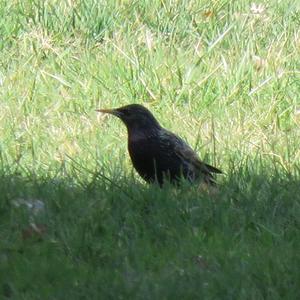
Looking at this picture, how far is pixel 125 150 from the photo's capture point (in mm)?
6426

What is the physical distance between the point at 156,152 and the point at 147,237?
1253 mm

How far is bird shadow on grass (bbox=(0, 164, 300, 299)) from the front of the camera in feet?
14.3

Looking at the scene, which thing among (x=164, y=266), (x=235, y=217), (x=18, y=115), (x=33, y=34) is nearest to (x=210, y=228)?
(x=235, y=217)

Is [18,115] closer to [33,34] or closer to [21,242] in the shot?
[33,34]

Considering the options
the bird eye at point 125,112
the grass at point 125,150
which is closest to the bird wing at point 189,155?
the grass at point 125,150

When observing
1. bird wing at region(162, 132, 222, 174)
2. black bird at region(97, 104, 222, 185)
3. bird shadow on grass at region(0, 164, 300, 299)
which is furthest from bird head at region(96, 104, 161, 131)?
bird shadow on grass at region(0, 164, 300, 299)

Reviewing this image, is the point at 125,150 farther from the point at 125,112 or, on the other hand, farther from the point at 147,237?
the point at 147,237

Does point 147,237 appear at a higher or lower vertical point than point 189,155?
lower

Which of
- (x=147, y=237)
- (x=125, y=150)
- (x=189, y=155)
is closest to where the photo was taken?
(x=147, y=237)

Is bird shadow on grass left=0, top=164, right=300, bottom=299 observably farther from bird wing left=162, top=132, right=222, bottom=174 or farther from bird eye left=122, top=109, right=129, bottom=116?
bird eye left=122, top=109, right=129, bottom=116

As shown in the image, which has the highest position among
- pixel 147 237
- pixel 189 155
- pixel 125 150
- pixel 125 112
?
pixel 125 112

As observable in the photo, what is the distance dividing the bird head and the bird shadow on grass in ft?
1.74

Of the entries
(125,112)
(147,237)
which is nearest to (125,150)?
(125,112)

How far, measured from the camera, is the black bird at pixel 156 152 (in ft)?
19.2
